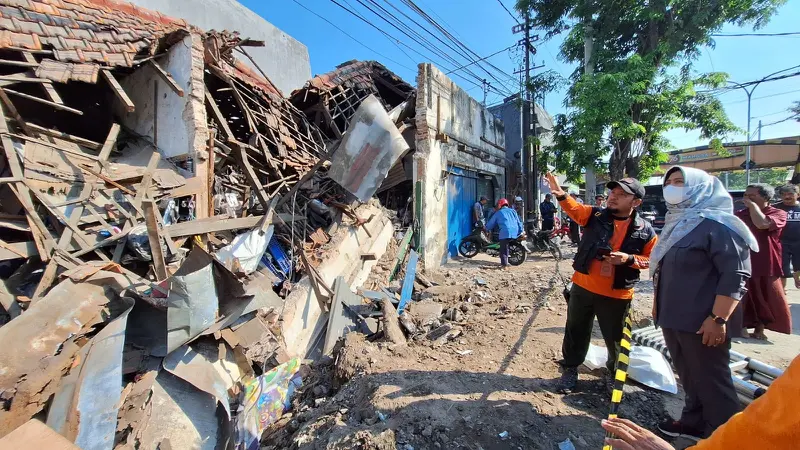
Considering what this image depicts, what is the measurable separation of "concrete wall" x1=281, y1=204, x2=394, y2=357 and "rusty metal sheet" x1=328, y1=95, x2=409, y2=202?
849 mm

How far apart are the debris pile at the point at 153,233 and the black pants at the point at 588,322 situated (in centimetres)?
206

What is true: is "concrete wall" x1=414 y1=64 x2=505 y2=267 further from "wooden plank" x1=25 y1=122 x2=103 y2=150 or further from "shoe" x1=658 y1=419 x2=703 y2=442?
"shoe" x1=658 y1=419 x2=703 y2=442

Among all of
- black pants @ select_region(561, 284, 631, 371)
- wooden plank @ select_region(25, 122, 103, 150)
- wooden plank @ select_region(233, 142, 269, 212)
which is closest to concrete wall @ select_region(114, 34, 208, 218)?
wooden plank @ select_region(233, 142, 269, 212)

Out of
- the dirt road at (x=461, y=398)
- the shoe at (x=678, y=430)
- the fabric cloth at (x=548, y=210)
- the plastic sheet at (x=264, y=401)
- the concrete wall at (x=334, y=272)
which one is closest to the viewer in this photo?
the shoe at (x=678, y=430)

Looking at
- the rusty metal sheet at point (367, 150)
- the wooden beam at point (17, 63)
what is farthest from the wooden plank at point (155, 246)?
the rusty metal sheet at point (367, 150)

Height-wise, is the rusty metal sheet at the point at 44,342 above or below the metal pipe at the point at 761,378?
above

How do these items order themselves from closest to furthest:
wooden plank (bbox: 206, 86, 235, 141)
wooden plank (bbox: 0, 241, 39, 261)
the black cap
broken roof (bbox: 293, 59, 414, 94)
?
the black cap, wooden plank (bbox: 0, 241, 39, 261), wooden plank (bbox: 206, 86, 235, 141), broken roof (bbox: 293, 59, 414, 94)

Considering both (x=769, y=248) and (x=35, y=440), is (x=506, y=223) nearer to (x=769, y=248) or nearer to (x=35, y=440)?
(x=769, y=248)

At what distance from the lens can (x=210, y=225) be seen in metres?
4.48

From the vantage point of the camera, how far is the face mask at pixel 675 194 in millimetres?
2148

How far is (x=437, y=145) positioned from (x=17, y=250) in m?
7.00

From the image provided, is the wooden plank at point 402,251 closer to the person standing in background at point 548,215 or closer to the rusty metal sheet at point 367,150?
the rusty metal sheet at point 367,150

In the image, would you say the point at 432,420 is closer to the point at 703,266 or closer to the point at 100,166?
the point at 703,266

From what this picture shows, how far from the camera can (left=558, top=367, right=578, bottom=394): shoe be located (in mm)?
2779
